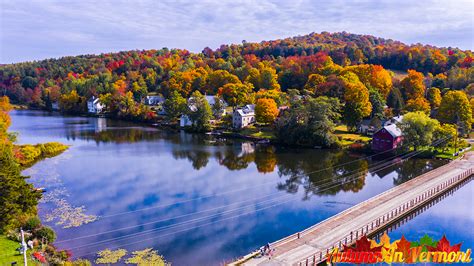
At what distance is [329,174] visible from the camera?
118 ft

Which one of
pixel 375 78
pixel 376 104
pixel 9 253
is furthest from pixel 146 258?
pixel 375 78

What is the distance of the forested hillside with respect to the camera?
61.1 meters

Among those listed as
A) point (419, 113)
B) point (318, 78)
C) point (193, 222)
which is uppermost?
point (318, 78)

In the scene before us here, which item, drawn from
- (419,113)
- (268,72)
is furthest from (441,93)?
(268,72)

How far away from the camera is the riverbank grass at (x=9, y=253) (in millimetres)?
16658

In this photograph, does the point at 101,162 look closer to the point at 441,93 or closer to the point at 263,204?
the point at 263,204

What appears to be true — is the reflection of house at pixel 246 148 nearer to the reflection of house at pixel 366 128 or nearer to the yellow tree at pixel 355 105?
the yellow tree at pixel 355 105

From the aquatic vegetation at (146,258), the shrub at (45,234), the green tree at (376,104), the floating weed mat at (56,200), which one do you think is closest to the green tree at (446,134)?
the green tree at (376,104)

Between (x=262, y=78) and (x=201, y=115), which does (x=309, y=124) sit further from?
(x=262, y=78)

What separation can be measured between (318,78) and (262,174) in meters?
39.6

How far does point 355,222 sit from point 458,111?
116 ft

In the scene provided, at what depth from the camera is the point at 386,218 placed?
75.2ft

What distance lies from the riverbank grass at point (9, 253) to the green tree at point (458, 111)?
164ft

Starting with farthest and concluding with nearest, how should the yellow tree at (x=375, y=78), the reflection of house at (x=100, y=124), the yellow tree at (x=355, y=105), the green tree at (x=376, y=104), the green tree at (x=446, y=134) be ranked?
1. the yellow tree at (x=375, y=78)
2. the reflection of house at (x=100, y=124)
3. the green tree at (x=376, y=104)
4. the yellow tree at (x=355, y=105)
5. the green tree at (x=446, y=134)
